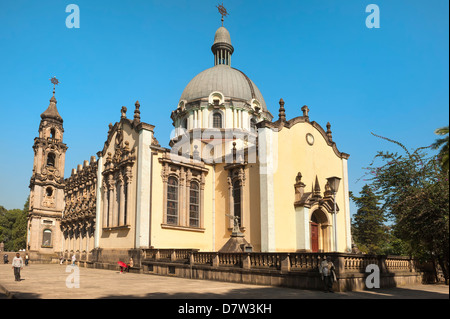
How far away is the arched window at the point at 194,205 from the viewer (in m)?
28.2

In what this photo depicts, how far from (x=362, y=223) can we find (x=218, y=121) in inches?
1016

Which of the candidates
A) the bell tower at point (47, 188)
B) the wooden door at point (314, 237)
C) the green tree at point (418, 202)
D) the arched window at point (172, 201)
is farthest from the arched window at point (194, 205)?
the bell tower at point (47, 188)

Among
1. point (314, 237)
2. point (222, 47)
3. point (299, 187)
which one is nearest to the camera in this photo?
point (299, 187)

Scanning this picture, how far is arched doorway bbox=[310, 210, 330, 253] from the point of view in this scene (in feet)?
88.2

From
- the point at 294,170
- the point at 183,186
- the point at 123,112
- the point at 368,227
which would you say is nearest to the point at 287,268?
the point at 294,170

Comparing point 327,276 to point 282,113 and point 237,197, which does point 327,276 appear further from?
point 282,113

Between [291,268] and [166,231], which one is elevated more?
[166,231]

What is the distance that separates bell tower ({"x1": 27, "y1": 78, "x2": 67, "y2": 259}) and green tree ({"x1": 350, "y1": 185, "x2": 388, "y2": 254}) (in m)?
37.7

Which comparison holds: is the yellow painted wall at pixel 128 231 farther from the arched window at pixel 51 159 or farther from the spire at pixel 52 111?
the spire at pixel 52 111

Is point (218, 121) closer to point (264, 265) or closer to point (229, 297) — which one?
point (264, 265)

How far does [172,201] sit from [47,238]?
26672mm

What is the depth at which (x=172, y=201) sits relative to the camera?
27438mm

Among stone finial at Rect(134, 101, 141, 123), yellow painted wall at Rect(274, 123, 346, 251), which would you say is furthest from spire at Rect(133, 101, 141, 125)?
yellow painted wall at Rect(274, 123, 346, 251)

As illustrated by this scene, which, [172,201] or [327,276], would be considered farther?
[172,201]
